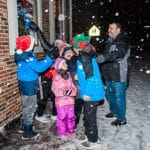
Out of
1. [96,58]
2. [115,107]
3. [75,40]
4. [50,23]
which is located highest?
[50,23]

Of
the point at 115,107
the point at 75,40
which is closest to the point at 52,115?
the point at 115,107

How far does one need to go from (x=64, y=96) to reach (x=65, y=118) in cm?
44

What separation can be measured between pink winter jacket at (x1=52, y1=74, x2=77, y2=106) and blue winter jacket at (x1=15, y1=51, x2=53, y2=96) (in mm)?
348

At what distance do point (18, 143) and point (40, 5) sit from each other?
162 inches

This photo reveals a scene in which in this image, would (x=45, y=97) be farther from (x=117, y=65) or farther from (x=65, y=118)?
(x=117, y=65)

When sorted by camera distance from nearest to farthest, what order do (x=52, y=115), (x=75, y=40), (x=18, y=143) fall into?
(x=75, y=40), (x=18, y=143), (x=52, y=115)

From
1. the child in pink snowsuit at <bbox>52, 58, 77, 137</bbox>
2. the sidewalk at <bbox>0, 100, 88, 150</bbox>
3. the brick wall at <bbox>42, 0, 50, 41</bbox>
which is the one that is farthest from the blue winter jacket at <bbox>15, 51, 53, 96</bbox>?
the brick wall at <bbox>42, 0, 50, 41</bbox>

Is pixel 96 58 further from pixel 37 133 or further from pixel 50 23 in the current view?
pixel 50 23

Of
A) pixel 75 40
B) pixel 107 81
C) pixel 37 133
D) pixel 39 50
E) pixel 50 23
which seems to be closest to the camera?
pixel 75 40

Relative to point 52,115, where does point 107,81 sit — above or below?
above

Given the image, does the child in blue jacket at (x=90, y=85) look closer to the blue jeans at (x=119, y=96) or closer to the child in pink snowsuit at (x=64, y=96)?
the child in pink snowsuit at (x=64, y=96)

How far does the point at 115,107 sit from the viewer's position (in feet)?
19.1

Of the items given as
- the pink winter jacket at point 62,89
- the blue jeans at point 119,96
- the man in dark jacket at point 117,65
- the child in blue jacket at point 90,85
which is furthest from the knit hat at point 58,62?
the blue jeans at point 119,96

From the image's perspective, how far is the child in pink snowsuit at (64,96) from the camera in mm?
4730
